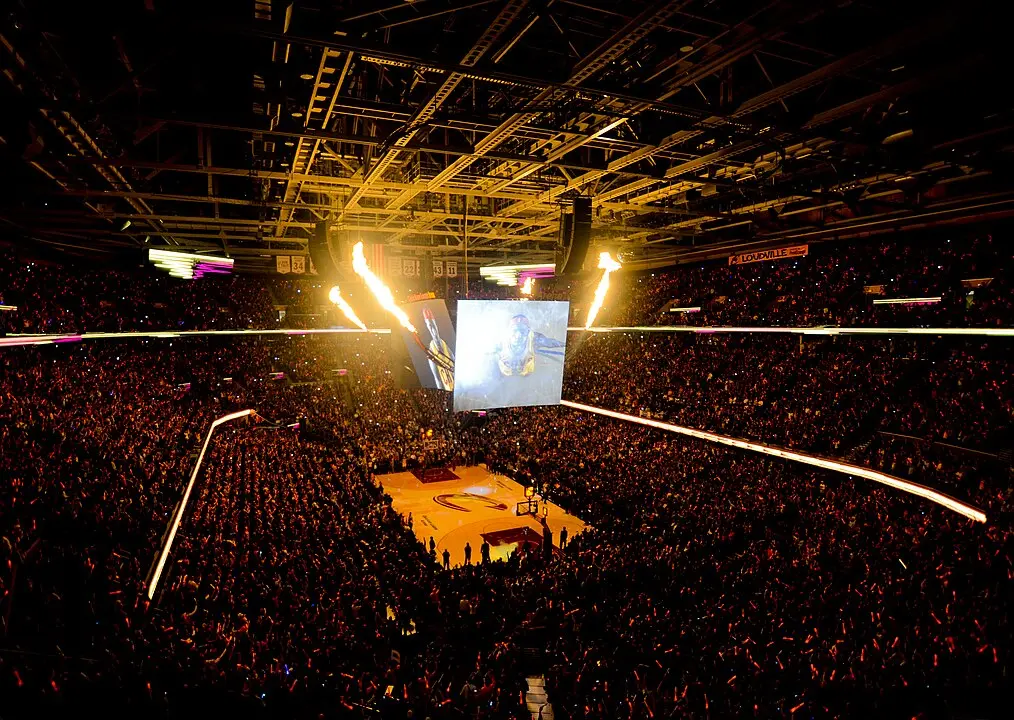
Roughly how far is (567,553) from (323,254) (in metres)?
7.96

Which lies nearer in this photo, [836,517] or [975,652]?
[975,652]

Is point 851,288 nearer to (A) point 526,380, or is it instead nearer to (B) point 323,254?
(A) point 526,380

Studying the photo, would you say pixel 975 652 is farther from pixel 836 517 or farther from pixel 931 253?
pixel 931 253

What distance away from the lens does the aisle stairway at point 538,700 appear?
780cm

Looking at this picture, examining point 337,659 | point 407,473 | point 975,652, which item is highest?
point 975,652

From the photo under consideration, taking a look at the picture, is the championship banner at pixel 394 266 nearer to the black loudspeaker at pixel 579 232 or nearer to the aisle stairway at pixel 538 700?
the black loudspeaker at pixel 579 232

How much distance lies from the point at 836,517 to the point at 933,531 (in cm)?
173

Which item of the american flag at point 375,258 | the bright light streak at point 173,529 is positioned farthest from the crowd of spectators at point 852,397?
the bright light streak at point 173,529

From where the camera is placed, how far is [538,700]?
8.20 m

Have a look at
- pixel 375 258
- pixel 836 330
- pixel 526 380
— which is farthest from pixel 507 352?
pixel 836 330

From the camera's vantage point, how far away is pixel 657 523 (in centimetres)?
1292

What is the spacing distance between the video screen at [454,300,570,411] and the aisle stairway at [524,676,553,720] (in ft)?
20.5

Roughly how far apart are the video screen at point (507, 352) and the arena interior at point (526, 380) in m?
0.23

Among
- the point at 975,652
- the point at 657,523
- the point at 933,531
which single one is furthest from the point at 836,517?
the point at 975,652
